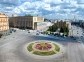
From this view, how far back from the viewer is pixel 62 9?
4000 mm

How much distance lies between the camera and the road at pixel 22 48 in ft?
11.6

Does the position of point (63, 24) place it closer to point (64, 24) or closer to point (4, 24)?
point (64, 24)

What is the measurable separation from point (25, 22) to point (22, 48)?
24.0 inches

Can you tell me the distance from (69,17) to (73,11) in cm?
17

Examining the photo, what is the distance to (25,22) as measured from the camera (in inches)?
156

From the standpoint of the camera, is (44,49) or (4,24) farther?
(4,24)

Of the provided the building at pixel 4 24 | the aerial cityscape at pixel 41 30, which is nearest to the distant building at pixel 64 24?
the aerial cityscape at pixel 41 30

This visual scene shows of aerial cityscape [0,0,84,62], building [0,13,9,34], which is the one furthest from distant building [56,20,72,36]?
building [0,13,9,34]

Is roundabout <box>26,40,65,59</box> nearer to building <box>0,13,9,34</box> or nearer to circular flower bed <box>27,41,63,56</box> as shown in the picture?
circular flower bed <box>27,41,63,56</box>

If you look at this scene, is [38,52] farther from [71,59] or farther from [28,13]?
[28,13]

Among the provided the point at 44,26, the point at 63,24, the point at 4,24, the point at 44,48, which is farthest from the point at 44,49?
the point at 4,24

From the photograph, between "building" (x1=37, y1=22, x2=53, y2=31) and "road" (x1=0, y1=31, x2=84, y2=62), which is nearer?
"road" (x1=0, y1=31, x2=84, y2=62)

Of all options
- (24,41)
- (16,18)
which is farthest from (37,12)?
(24,41)

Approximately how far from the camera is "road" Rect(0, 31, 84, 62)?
3.54 m
